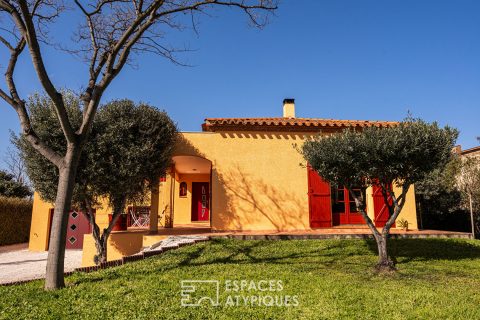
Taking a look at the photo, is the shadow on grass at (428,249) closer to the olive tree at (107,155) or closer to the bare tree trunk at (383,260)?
the bare tree trunk at (383,260)

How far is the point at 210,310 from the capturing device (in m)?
4.30

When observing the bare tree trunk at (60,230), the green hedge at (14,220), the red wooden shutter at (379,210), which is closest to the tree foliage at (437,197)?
the red wooden shutter at (379,210)

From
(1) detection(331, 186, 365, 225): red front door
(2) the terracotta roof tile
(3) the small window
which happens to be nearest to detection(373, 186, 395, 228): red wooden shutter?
(1) detection(331, 186, 365, 225): red front door

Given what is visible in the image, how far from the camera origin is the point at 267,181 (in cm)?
1111

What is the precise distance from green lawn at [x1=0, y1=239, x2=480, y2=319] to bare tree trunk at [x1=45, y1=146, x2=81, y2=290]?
9.2 inches

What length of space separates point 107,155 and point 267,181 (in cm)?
515

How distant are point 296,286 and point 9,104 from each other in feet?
19.4

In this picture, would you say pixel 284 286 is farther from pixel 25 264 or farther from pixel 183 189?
pixel 183 189

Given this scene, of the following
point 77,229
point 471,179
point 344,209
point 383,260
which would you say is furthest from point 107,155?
point 471,179

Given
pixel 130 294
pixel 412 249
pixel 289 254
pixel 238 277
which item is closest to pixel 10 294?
pixel 130 294

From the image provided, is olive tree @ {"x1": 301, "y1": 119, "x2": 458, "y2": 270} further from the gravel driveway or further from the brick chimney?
the gravel driveway

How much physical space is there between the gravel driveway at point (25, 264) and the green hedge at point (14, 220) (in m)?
1.94

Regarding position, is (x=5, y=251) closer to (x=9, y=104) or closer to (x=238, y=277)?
(x=9, y=104)

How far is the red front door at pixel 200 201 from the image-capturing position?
17438 millimetres
